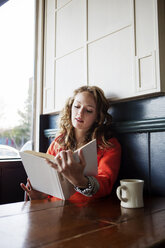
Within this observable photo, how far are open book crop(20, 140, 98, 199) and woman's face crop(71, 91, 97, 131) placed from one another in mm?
443

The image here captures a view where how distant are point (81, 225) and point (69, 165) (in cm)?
30

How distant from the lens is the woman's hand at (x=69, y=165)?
97cm

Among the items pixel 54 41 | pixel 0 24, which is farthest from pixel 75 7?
pixel 0 24

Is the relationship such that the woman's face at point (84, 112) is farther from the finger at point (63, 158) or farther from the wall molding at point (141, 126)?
the finger at point (63, 158)

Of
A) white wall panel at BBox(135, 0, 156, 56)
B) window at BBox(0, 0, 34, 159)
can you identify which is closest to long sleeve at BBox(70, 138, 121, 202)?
white wall panel at BBox(135, 0, 156, 56)

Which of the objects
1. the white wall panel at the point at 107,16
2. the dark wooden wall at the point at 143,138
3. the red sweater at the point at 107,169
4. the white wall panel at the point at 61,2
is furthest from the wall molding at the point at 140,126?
the white wall panel at the point at 61,2

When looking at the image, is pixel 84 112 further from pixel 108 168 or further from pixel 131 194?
pixel 131 194

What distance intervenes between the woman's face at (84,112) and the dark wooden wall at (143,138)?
0.56 feet

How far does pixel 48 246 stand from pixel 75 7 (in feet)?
6.32

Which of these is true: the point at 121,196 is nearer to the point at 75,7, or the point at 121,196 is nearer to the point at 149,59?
the point at 149,59

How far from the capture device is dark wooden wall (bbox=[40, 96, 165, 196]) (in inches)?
51.6

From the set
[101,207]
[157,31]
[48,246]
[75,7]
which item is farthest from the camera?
[75,7]

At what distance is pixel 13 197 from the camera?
2.08 m

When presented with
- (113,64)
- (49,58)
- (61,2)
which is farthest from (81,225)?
(61,2)
